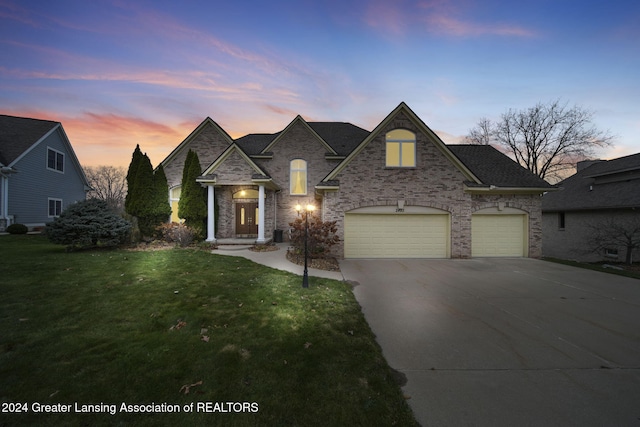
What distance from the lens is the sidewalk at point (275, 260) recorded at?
324 inches

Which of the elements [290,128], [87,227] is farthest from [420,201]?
[87,227]

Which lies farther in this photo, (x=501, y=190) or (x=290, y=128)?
(x=290, y=128)

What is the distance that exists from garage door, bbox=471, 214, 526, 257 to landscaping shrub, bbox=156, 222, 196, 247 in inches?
574

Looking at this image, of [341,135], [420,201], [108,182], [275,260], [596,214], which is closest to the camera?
[275,260]

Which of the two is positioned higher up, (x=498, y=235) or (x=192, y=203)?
(x=192, y=203)

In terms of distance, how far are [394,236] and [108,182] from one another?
2470 inches

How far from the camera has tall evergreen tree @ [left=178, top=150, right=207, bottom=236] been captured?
13.7 meters

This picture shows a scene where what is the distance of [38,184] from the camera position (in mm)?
17984

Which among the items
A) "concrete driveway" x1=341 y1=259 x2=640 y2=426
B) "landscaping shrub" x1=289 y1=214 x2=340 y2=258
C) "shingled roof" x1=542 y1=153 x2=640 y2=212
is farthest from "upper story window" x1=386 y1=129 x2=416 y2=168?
"shingled roof" x1=542 y1=153 x2=640 y2=212

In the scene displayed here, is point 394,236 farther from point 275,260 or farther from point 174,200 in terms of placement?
point 174,200

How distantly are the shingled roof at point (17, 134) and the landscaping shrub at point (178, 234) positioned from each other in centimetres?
1334

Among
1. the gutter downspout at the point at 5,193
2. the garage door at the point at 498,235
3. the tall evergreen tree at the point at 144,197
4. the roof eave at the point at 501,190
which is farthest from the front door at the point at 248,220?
the gutter downspout at the point at 5,193


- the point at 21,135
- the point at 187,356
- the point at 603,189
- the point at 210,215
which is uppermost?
the point at 21,135

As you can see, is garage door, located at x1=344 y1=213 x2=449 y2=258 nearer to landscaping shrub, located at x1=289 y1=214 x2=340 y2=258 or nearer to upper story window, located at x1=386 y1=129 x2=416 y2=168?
landscaping shrub, located at x1=289 y1=214 x2=340 y2=258
